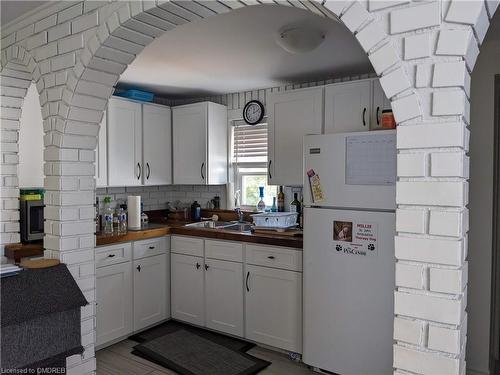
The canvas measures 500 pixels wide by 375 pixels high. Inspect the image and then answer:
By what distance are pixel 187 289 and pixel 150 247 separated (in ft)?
1.68

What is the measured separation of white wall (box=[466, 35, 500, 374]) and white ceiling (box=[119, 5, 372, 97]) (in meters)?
0.82

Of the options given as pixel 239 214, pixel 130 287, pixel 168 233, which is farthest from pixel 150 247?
pixel 239 214

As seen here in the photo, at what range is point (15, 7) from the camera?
6.57 feet

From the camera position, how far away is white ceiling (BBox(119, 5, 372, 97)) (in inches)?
88.3

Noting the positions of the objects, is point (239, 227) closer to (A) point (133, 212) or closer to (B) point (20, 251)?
(A) point (133, 212)

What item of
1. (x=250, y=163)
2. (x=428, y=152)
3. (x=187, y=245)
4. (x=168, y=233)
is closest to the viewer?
(x=428, y=152)

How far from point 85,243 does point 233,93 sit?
2605 mm

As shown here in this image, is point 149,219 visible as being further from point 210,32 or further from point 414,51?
point 414,51

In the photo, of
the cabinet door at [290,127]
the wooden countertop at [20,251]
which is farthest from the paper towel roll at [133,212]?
the cabinet door at [290,127]

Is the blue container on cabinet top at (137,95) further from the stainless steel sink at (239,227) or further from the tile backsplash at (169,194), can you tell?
the stainless steel sink at (239,227)

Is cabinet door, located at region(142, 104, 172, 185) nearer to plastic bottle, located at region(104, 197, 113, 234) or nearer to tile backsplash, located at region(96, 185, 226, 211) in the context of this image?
tile backsplash, located at region(96, 185, 226, 211)

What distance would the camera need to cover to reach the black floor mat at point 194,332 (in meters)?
3.26

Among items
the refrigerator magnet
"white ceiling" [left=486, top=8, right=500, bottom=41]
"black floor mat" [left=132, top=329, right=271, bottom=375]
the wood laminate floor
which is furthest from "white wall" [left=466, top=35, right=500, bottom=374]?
"black floor mat" [left=132, top=329, right=271, bottom=375]

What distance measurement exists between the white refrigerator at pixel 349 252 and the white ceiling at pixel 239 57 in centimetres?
68
